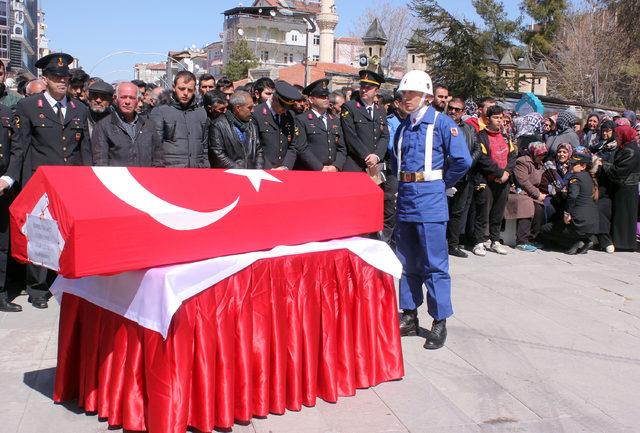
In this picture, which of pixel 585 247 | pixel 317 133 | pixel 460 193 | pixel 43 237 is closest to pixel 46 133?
pixel 43 237

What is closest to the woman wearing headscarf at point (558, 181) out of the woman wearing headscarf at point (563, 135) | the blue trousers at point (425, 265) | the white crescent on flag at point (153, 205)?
the woman wearing headscarf at point (563, 135)

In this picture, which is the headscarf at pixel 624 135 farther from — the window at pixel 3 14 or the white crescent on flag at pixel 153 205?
the window at pixel 3 14

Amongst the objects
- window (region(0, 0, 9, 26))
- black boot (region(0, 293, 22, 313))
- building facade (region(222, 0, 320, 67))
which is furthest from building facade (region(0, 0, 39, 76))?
black boot (region(0, 293, 22, 313))

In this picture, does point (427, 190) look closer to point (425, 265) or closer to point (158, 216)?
point (425, 265)

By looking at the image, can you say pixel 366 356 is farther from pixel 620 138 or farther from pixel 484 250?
pixel 620 138

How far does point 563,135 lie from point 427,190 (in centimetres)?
709

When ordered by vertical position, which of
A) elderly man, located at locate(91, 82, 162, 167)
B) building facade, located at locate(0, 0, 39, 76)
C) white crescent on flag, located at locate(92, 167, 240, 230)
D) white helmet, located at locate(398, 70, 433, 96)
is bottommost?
white crescent on flag, located at locate(92, 167, 240, 230)

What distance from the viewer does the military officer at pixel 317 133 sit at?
731 centimetres

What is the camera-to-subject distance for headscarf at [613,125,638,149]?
9523 mm

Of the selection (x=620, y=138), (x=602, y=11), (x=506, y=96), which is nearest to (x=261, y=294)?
(x=620, y=138)

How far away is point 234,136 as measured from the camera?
19.4ft

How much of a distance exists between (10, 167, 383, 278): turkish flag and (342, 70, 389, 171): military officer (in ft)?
11.3

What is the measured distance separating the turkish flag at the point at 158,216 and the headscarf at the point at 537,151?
6.07 meters

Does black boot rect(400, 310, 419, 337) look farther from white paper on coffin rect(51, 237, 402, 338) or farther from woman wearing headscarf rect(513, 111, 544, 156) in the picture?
woman wearing headscarf rect(513, 111, 544, 156)
